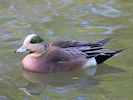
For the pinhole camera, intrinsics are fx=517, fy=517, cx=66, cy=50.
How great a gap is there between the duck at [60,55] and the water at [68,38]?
106 millimetres

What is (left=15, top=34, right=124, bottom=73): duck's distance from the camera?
7.62m

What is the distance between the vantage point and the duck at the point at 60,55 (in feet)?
25.0

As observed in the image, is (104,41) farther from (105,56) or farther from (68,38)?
(68,38)

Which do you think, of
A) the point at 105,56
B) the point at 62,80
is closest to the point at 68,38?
the point at 105,56

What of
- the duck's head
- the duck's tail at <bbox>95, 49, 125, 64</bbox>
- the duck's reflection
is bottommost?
the duck's reflection

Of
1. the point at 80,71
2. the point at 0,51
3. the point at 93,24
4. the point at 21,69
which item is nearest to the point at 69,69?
the point at 80,71

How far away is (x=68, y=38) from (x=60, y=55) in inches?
46.9

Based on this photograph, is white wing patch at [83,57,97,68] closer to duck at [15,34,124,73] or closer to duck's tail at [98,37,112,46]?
duck at [15,34,124,73]

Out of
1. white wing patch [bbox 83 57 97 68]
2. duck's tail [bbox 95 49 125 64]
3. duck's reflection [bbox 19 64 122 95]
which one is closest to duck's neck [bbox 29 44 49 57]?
duck's reflection [bbox 19 64 122 95]

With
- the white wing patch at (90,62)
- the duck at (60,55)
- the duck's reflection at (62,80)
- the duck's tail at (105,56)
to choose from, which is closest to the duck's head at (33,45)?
the duck at (60,55)

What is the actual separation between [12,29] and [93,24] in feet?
4.84

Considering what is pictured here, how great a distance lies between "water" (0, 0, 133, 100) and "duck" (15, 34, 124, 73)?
4.2 inches

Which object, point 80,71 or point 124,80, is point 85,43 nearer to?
point 80,71

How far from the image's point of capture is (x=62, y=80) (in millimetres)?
7449
